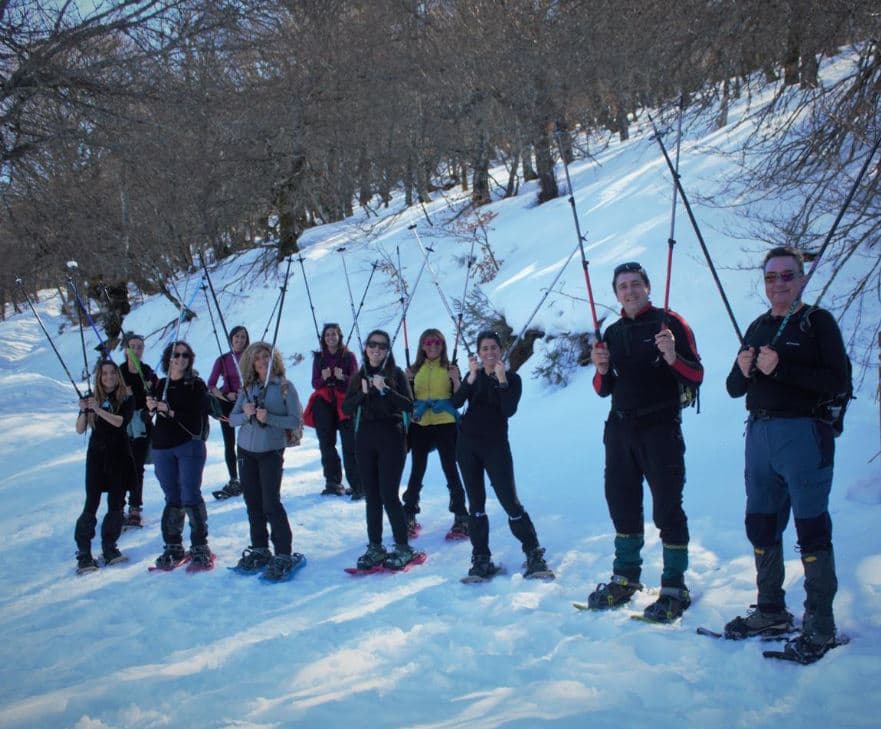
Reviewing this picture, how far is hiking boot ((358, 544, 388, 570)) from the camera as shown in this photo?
5.41 metres

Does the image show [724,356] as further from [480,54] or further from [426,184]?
[426,184]

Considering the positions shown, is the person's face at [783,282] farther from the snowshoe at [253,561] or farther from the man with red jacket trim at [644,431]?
the snowshoe at [253,561]

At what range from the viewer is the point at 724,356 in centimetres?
798

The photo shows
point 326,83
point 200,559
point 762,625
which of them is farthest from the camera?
point 326,83

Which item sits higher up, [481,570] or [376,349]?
[376,349]

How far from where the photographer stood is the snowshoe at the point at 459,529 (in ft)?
20.2

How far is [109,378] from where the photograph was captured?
6285 millimetres

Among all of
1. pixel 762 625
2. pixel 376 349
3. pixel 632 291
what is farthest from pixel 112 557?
pixel 762 625

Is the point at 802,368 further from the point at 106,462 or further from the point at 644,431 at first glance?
the point at 106,462

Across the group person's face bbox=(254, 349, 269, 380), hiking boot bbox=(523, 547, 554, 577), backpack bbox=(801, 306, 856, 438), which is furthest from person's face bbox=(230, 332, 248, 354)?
backpack bbox=(801, 306, 856, 438)

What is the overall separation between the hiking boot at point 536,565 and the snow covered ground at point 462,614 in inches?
4.1

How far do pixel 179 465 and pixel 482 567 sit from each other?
2566 mm

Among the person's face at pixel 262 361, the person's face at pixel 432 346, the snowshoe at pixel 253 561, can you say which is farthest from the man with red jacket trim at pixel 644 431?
the person's face at pixel 262 361

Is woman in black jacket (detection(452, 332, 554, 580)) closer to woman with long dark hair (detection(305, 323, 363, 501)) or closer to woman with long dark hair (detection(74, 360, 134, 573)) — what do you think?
woman with long dark hair (detection(305, 323, 363, 501))
